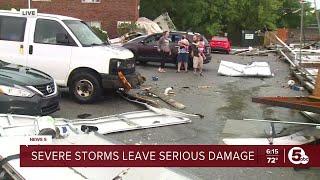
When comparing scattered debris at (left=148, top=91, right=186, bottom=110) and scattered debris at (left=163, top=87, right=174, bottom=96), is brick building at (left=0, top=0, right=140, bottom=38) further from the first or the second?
scattered debris at (left=148, top=91, right=186, bottom=110)

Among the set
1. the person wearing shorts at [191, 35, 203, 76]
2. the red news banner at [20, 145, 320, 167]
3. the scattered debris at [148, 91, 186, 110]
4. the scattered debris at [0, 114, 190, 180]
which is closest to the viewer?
the scattered debris at [0, 114, 190, 180]

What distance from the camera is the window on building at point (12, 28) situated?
1212 cm

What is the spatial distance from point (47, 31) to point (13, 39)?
807 millimetres

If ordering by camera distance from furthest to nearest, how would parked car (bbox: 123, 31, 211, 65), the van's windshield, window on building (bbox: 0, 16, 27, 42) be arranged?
parked car (bbox: 123, 31, 211, 65)
the van's windshield
window on building (bbox: 0, 16, 27, 42)

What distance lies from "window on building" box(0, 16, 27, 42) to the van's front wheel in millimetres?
1636

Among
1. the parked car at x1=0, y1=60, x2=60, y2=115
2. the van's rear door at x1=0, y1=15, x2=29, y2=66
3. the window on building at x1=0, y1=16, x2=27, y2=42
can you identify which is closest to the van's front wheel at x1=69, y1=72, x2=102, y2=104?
the van's rear door at x1=0, y1=15, x2=29, y2=66

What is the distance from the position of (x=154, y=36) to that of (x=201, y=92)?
298 inches

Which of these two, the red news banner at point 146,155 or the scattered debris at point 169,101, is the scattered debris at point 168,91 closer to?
the scattered debris at point 169,101

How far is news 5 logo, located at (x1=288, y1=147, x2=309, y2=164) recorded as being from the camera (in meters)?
5.76

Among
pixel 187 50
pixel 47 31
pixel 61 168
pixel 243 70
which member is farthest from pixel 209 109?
pixel 243 70

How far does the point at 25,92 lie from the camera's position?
9.20 metres

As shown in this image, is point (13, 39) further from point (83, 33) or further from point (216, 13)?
point (216, 13)

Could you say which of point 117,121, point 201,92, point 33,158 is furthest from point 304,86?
point 33,158

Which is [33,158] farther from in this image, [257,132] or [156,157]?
[257,132]
